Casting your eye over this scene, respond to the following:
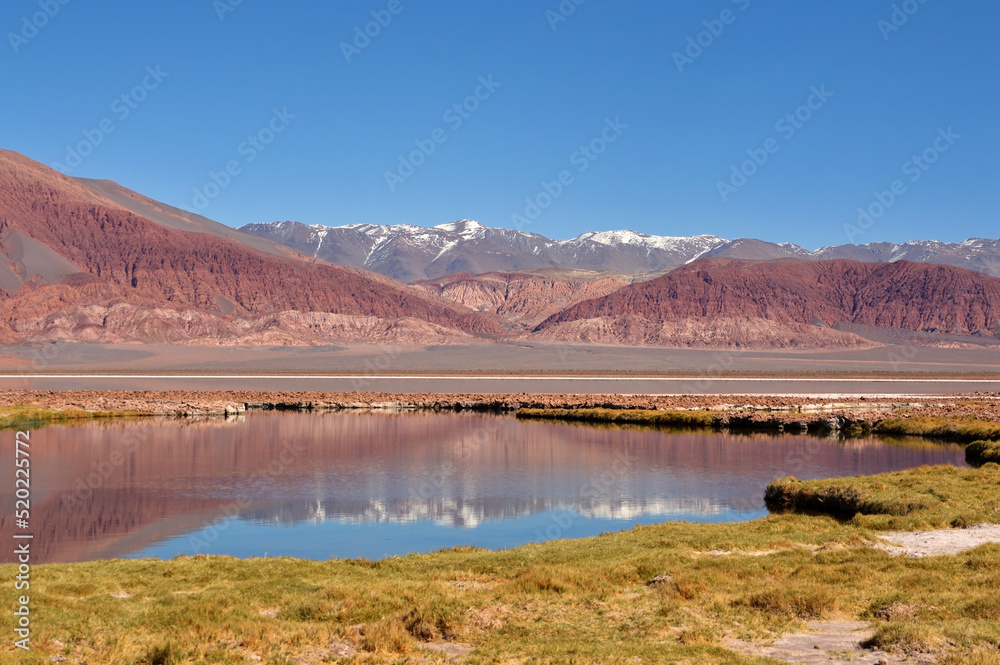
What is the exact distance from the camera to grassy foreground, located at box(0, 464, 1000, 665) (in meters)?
11.9

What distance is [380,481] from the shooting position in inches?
1372

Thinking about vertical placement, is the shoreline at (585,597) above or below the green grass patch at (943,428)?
below

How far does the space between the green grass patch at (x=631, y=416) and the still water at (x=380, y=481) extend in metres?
4.10

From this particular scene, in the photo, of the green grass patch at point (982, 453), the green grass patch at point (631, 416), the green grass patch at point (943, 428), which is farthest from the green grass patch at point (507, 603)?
the green grass patch at point (631, 416)

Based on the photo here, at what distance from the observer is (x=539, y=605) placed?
1462 cm

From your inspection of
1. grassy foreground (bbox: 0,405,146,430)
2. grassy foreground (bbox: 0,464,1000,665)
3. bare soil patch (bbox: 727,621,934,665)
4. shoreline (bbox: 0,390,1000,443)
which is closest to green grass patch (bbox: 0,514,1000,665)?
grassy foreground (bbox: 0,464,1000,665)

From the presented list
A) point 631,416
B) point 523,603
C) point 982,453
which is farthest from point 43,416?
point 982,453

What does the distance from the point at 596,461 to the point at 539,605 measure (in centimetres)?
2701

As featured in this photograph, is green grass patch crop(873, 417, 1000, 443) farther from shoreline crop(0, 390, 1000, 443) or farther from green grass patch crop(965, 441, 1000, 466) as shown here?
green grass patch crop(965, 441, 1000, 466)

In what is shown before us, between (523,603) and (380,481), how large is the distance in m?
20.8

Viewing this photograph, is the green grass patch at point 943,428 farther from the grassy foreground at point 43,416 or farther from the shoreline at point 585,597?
the grassy foreground at point 43,416

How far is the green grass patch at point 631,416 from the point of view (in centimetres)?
5738

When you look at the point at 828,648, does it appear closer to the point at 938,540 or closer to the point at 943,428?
the point at 938,540

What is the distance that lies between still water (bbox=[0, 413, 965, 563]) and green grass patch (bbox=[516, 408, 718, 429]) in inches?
162
